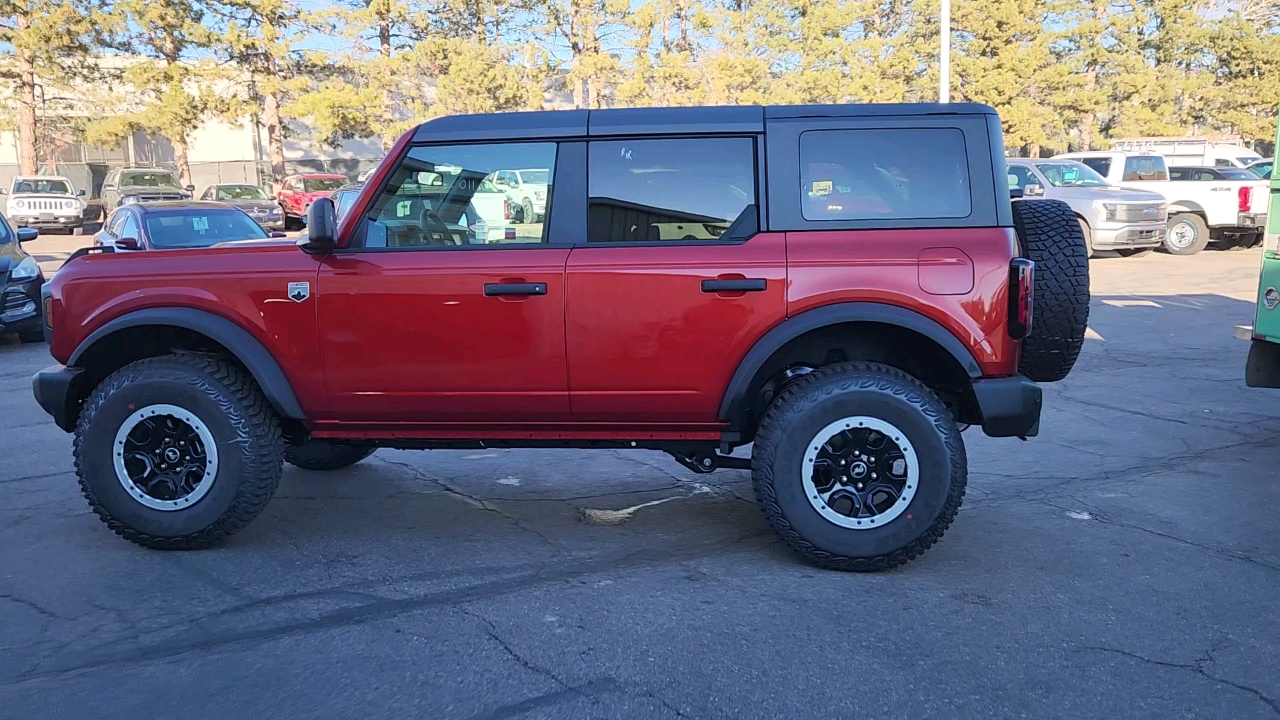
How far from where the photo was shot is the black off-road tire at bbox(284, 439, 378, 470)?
6355 mm

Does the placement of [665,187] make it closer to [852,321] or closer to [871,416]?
[852,321]

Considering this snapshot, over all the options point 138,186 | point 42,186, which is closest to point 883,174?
point 138,186

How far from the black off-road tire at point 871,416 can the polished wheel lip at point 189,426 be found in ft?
8.02

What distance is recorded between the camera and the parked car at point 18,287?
11.0 metres

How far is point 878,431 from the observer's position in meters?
4.60

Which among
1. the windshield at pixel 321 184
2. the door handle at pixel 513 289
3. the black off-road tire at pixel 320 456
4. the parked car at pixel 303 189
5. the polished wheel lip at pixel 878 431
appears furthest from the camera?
the windshield at pixel 321 184

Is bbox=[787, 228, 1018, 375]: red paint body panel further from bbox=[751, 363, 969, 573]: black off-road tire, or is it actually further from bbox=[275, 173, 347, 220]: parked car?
bbox=[275, 173, 347, 220]: parked car

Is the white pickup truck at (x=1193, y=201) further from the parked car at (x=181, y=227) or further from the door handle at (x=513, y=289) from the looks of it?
the door handle at (x=513, y=289)

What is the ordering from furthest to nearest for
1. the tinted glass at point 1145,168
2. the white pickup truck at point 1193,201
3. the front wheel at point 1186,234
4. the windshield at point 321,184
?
the windshield at point 321,184, the tinted glass at point 1145,168, the front wheel at point 1186,234, the white pickup truck at point 1193,201

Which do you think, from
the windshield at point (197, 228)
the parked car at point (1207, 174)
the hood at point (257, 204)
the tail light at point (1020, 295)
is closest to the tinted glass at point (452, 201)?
the tail light at point (1020, 295)

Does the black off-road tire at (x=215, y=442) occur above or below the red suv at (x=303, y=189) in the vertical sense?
below

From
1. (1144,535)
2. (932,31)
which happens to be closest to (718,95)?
(932,31)

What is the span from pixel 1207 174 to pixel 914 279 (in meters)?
18.6

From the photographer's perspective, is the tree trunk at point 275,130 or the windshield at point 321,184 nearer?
the windshield at point 321,184
